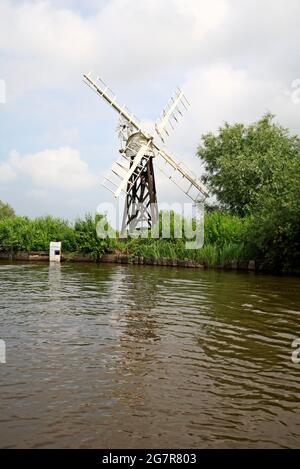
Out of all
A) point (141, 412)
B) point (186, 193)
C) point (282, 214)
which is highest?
point (186, 193)

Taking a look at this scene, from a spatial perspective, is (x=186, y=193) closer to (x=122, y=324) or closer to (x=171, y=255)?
(x=171, y=255)

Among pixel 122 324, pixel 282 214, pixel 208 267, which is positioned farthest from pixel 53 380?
pixel 208 267

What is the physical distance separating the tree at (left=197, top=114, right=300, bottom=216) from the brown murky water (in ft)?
57.4

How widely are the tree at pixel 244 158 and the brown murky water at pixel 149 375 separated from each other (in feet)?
57.4

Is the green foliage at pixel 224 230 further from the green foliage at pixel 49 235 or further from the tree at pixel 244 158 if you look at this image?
the green foliage at pixel 49 235

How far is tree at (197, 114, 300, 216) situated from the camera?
25.5 m

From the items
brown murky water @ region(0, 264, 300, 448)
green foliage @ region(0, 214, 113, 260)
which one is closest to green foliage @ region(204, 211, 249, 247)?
green foliage @ region(0, 214, 113, 260)

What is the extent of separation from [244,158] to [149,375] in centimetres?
2391

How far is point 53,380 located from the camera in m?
4.09

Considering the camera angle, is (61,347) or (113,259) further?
(113,259)

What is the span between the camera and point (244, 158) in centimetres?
2677

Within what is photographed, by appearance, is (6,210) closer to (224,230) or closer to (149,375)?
(224,230)

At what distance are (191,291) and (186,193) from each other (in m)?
19.4

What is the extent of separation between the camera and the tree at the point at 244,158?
2548cm
